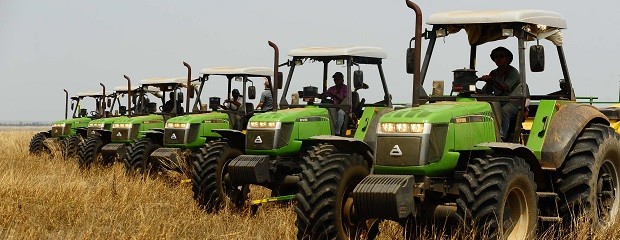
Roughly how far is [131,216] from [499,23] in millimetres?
4685

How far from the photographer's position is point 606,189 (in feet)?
28.9

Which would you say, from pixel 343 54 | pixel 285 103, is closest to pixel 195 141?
pixel 285 103

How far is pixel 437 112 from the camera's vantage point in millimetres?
7586

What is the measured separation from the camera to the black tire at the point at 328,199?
7629mm

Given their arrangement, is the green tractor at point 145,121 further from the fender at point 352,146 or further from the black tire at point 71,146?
the fender at point 352,146

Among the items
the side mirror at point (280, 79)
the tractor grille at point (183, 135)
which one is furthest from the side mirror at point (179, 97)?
the side mirror at point (280, 79)

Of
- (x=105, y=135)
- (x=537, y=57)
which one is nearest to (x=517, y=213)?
(x=537, y=57)

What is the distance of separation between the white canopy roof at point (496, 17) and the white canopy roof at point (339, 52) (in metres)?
3.06

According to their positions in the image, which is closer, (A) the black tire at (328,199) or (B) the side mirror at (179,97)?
(A) the black tire at (328,199)

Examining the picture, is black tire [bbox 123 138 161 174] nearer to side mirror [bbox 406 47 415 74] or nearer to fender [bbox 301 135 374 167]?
fender [bbox 301 135 374 167]

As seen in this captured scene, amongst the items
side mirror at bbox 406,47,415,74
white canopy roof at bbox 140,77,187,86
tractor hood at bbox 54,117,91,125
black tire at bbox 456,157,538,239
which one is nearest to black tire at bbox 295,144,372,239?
side mirror at bbox 406,47,415,74

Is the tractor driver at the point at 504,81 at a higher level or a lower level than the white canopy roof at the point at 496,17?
lower

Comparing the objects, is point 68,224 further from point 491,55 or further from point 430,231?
point 491,55

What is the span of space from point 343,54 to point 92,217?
12.4 ft
